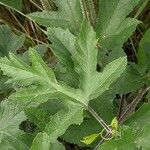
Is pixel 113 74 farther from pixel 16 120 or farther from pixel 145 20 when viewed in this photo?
pixel 145 20

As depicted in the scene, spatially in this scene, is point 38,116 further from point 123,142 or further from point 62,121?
point 123,142

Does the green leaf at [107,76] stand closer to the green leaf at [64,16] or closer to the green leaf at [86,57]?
the green leaf at [86,57]

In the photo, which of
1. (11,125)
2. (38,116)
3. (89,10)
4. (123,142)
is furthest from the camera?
(89,10)

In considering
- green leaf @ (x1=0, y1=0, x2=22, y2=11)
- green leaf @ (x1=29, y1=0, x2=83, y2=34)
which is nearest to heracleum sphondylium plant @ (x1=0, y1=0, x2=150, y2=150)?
green leaf @ (x1=29, y1=0, x2=83, y2=34)

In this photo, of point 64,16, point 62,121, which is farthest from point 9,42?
point 62,121

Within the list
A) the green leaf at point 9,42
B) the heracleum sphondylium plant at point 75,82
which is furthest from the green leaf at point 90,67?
the green leaf at point 9,42

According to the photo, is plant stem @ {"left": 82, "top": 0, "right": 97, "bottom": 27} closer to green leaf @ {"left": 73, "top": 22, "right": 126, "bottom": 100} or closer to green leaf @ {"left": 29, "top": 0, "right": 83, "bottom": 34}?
green leaf @ {"left": 29, "top": 0, "right": 83, "bottom": 34}

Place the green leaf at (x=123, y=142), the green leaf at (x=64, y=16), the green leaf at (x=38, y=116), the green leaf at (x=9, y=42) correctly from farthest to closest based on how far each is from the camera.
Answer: the green leaf at (x=9, y=42)
the green leaf at (x=64, y=16)
the green leaf at (x=38, y=116)
the green leaf at (x=123, y=142)
